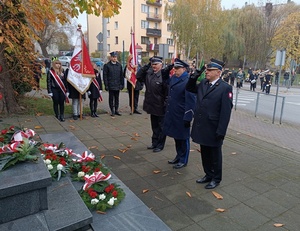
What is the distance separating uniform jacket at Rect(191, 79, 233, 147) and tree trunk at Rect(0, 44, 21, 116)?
21.1 ft

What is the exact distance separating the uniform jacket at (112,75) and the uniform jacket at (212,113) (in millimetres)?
5073

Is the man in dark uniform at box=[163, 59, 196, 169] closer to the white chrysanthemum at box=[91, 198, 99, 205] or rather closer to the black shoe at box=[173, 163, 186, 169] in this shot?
the black shoe at box=[173, 163, 186, 169]

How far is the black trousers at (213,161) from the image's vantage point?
3.88m

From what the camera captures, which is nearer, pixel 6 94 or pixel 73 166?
pixel 73 166

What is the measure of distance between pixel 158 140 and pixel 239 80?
64.9 feet

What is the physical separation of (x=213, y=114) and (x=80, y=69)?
17.7 ft

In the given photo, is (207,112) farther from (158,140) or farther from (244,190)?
(158,140)

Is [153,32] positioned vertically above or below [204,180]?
above

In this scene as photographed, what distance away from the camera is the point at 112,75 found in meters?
8.50

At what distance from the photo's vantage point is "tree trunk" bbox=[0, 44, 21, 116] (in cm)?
779

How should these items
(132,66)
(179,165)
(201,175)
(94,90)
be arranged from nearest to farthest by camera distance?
(201,175), (179,165), (94,90), (132,66)

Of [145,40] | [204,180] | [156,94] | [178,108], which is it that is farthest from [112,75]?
[145,40]

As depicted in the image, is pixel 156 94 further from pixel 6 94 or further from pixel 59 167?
pixel 6 94

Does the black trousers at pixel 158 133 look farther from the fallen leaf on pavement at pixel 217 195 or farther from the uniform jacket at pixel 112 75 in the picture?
the uniform jacket at pixel 112 75
